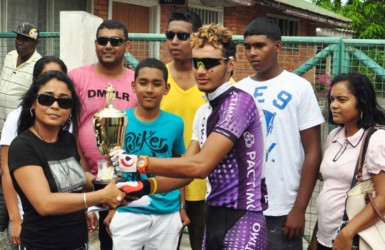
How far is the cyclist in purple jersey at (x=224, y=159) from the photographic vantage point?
2.76 meters

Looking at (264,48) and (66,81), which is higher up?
(264,48)

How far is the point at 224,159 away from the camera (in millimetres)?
2857

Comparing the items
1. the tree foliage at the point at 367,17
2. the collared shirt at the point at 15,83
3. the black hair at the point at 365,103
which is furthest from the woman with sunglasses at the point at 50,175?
the tree foliage at the point at 367,17

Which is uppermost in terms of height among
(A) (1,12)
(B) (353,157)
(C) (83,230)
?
(A) (1,12)

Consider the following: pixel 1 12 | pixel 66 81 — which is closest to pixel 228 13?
pixel 1 12

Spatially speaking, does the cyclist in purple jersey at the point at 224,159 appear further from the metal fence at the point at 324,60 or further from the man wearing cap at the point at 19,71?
the man wearing cap at the point at 19,71

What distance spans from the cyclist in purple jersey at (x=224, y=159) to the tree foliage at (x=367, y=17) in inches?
968

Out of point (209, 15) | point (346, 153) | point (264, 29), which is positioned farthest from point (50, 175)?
point (209, 15)

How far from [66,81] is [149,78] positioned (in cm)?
67

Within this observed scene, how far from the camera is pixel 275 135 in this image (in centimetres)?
338

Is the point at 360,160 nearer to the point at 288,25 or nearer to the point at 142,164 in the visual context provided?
the point at 142,164

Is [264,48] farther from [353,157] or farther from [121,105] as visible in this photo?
[121,105]

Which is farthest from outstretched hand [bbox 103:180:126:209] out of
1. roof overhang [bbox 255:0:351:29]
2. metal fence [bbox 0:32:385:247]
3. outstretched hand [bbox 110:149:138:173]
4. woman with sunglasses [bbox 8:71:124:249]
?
roof overhang [bbox 255:0:351:29]

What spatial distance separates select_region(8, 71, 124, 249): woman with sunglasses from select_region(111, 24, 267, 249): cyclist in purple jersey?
11.9 inches
